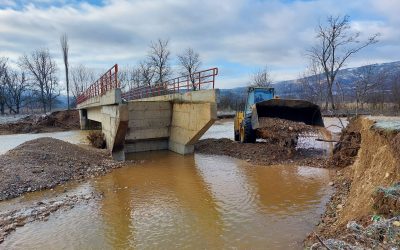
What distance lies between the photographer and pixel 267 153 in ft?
48.5

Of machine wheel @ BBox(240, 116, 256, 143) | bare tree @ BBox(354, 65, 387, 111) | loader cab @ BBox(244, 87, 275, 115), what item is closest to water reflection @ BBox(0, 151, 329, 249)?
machine wheel @ BBox(240, 116, 256, 143)

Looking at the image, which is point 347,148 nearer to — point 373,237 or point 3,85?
point 373,237

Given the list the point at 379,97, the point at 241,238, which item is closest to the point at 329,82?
the point at 379,97

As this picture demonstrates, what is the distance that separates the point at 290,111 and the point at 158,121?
22.8 feet

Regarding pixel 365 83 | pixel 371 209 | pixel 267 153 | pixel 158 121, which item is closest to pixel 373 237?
pixel 371 209

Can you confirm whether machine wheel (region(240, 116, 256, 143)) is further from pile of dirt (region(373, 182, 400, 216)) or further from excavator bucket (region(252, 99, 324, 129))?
pile of dirt (region(373, 182, 400, 216))

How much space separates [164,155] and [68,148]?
181 inches

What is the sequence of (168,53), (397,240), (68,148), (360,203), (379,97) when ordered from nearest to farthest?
(397,240) → (360,203) → (68,148) → (379,97) → (168,53)

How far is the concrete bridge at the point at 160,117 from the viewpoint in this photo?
15.3 m

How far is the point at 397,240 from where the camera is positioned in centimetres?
386

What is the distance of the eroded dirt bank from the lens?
406 centimetres

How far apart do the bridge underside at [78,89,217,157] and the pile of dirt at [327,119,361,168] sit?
503 cm

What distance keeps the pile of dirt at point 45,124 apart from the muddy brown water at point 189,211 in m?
26.8

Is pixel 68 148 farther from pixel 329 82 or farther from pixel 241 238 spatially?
pixel 329 82
